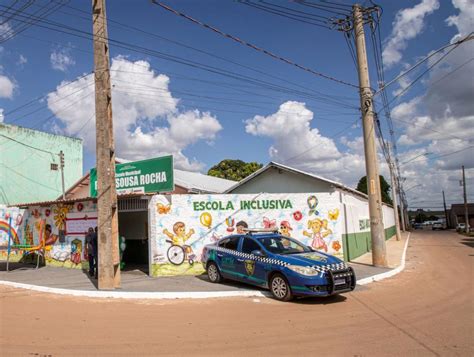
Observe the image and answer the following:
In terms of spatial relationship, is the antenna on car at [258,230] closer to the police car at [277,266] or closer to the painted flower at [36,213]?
the police car at [277,266]

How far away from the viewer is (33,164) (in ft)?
98.9

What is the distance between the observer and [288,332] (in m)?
6.84

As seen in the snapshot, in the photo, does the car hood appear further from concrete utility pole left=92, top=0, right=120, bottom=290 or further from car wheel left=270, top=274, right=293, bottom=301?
concrete utility pole left=92, top=0, right=120, bottom=290

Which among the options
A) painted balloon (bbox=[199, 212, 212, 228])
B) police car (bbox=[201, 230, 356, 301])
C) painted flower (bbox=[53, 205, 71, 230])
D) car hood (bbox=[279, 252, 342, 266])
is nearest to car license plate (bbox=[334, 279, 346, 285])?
police car (bbox=[201, 230, 356, 301])

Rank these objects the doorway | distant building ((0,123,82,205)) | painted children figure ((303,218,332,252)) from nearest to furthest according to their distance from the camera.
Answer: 1. painted children figure ((303,218,332,252))
2. the doorway
3. distant building ((0,123,82,205))

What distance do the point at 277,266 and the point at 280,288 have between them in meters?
0.52

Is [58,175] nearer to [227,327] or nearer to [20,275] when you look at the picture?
[20,275]

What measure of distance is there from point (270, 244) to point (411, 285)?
4438 millimetres

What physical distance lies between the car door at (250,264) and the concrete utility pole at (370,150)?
6.30 meters

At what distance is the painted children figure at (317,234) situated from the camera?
15648 millimetres

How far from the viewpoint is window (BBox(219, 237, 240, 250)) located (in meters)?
11.3

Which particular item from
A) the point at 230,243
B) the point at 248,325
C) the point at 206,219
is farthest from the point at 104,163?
the point at 248,325

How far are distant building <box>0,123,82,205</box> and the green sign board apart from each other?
43.5 feet

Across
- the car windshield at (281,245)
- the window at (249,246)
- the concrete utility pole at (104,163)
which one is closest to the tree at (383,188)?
the car windshield at (281,245)
